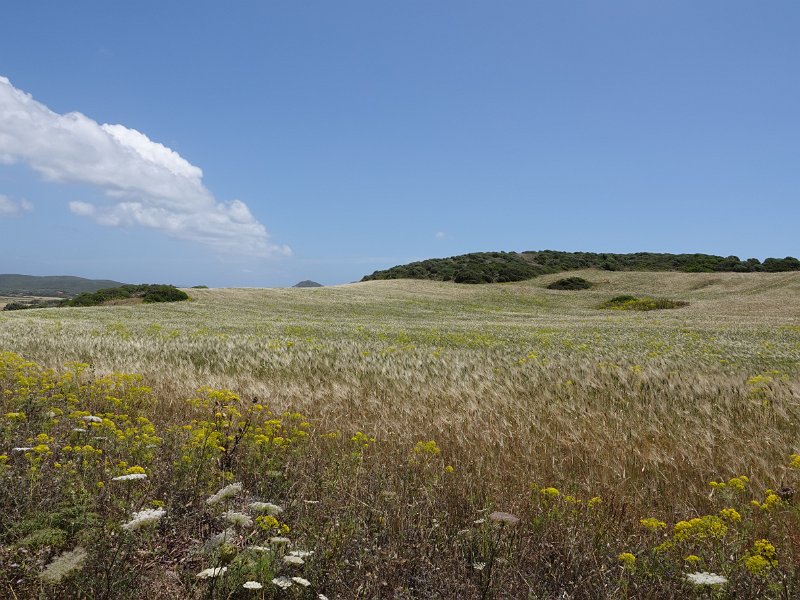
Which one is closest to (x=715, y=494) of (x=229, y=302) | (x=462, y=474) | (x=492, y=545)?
(x=462, y=474)

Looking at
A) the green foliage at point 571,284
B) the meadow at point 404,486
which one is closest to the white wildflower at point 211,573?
the meadow at point 404,486

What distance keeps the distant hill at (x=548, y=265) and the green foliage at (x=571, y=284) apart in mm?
10497

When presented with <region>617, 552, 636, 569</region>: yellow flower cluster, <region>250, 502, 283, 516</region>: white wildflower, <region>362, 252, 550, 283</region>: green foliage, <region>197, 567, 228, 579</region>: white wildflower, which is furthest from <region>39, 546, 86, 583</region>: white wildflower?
<region>362, 252, 550, 283</region>: green foliage

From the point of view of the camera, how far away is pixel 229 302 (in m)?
42.8

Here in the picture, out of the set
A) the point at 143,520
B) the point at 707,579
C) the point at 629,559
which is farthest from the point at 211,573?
the point at 707,579

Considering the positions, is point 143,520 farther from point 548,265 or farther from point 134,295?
point 548,265

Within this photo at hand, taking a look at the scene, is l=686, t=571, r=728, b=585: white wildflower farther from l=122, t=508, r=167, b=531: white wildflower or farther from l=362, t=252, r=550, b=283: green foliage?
l=362, t=252, r=550, b=283: green foliage

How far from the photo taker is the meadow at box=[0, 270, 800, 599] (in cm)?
255

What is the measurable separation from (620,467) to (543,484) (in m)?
0.76

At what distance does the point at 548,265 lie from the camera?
9762 cm

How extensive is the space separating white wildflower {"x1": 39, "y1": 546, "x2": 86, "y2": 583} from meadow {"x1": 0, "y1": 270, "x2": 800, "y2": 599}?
0.01 meters

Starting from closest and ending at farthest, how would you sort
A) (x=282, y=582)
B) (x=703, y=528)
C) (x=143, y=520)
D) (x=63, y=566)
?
(x=63, y=566) < (x=282, y=582) < (x=143, y=520) < (x=703, y=528)

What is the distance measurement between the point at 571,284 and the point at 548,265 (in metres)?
29.7

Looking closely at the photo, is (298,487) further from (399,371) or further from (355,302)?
(355,302)
